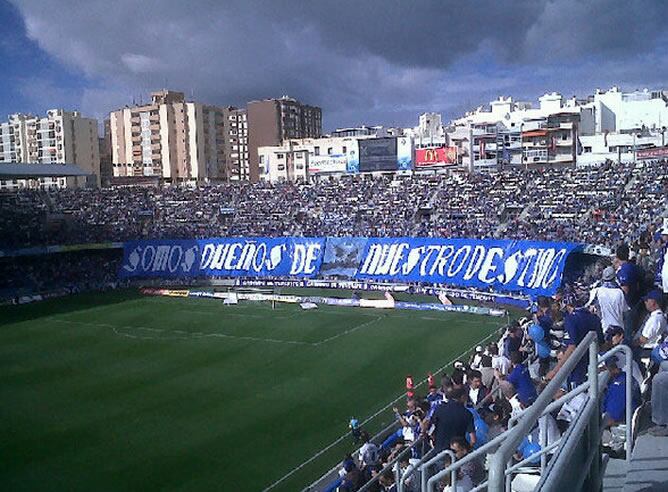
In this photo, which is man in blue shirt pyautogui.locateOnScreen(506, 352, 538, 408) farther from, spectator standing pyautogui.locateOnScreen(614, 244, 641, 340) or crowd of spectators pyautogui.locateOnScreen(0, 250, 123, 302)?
crowd of spectators pyautogui.locateOnScreen(0, 250, 123, 302)

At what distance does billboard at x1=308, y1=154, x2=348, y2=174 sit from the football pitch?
3236 centimetres

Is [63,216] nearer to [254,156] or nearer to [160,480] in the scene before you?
→ [160,480]

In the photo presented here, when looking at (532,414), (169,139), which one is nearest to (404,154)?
(169,139)

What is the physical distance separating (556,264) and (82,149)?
95.0m

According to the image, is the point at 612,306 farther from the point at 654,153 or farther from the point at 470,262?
the point at 654,153

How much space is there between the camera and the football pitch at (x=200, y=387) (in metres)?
18.3

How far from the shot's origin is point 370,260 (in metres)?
46.7

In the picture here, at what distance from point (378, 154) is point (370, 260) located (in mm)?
24330

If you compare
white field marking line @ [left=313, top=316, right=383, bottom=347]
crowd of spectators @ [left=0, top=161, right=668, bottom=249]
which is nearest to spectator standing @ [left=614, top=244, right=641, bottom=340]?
white field marking line @ [left=313, top=316, right=383, bottom=347]

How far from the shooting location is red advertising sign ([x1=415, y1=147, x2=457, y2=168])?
66875mm

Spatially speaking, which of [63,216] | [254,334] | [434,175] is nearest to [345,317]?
[254,334]

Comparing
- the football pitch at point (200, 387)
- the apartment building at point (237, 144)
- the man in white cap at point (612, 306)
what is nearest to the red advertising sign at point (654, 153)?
the football pitch at point (200, 387)

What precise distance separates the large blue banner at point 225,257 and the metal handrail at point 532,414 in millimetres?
44519

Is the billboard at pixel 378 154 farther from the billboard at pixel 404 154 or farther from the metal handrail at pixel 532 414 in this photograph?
the metal handrail at pixel 532 414
